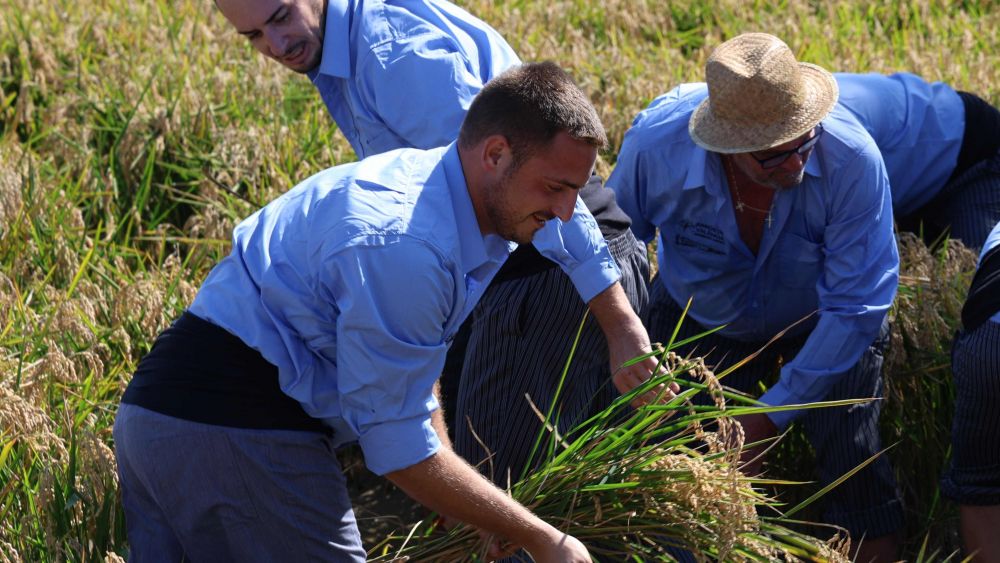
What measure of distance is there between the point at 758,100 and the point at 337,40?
1061 mm

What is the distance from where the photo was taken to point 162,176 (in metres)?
4.53

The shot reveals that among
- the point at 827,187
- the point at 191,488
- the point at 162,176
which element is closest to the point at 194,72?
the point at 162,176

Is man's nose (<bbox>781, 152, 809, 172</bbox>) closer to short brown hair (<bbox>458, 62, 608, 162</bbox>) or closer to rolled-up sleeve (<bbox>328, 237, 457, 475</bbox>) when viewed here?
short brown hair (<bbox>458, 62, 608, 162</bbox>)

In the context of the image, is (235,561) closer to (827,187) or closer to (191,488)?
(191,488)

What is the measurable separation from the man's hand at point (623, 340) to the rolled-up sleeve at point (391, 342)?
0.69 meters

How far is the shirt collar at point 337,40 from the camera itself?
3012 millimetres

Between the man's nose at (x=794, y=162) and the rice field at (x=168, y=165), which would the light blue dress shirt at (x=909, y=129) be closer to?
the rice field at (x=168, y=165)

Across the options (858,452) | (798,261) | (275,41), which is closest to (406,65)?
(275,41)

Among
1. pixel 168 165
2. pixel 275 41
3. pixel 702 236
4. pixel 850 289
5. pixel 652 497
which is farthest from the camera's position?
pixel 168 165

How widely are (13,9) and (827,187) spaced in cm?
400

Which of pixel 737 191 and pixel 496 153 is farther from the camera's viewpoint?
pixel 737 191

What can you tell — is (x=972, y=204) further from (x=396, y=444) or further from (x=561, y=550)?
(x=396, y=444)

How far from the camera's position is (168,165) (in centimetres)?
431

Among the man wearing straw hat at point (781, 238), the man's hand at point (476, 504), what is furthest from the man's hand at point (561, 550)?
the man wearing straw hat at point (781, 238)
